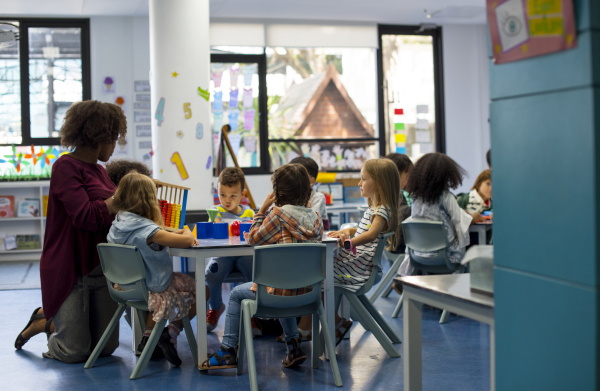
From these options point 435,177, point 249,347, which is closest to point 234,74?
point 435,177

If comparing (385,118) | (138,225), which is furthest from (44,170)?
(138,225)

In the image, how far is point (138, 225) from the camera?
269cm

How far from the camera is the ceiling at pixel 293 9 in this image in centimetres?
647

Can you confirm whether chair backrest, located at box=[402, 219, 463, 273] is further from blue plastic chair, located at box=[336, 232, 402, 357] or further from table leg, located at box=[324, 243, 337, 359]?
table leg, located at box=[324, 243, 337, 359]

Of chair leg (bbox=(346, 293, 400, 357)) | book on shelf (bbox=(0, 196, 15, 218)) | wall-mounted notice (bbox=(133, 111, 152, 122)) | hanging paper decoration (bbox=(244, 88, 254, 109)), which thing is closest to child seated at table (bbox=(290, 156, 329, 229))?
chair leg (bbox=(346, 293, 400, 357))

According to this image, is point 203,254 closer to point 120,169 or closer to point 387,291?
point 120,169

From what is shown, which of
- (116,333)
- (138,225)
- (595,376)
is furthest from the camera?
(116,333)

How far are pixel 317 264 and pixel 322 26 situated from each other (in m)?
5.40

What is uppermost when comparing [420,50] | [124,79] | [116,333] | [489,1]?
[420,50]

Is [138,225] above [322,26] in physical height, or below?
below

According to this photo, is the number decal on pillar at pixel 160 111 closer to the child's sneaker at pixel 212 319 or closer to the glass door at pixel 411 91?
the child's sneaker at pixel 212 319

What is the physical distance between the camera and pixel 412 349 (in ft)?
5.66

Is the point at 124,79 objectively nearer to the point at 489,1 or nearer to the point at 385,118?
the point at 385,118

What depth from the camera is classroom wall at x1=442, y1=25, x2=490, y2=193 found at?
784 centimetres
